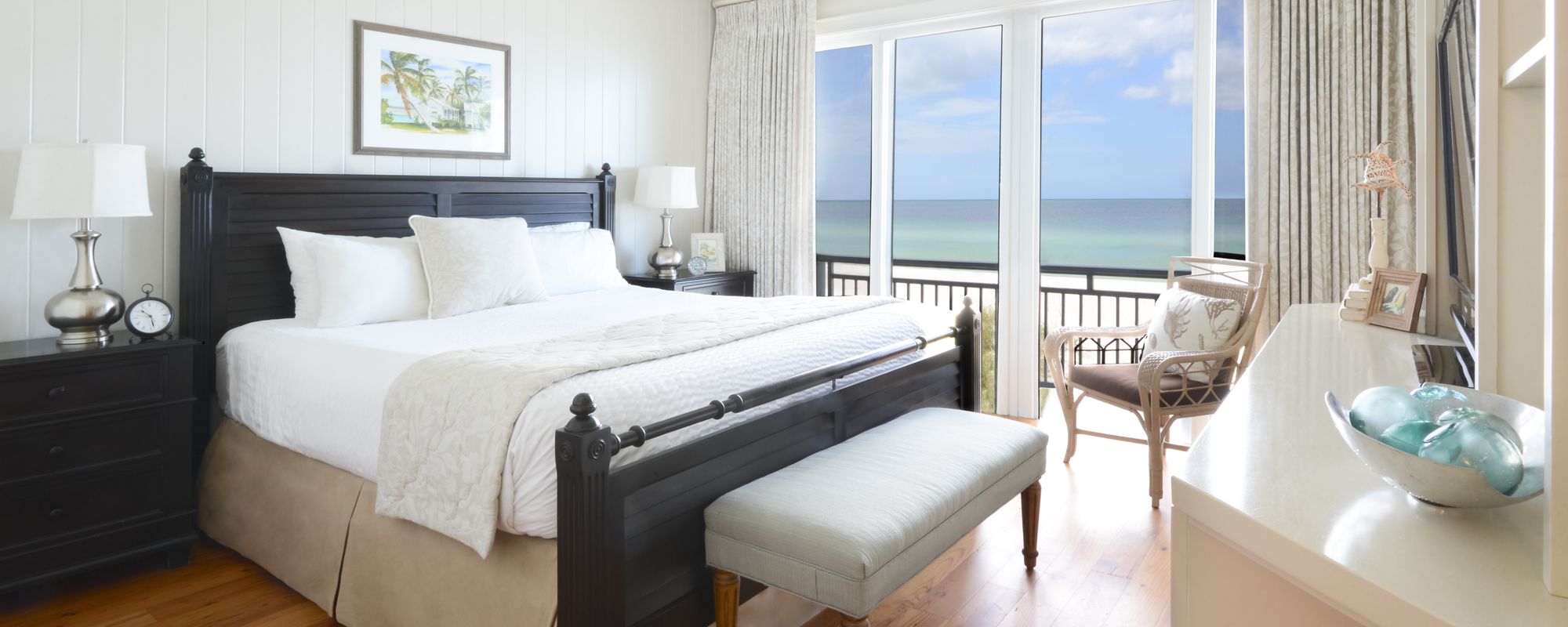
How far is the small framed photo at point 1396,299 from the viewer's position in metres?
2.24

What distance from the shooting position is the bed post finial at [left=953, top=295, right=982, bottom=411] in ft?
11.4

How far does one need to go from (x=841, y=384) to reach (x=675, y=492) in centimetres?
83

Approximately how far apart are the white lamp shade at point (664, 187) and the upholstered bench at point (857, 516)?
2558mm

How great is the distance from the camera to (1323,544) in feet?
2.51

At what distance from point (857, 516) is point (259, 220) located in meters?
2.72

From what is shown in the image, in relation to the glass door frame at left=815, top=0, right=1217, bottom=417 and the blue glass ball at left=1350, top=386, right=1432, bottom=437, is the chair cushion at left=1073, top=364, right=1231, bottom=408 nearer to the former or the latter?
the glass door frame at left=815, top=0, right=1217, bottom=417

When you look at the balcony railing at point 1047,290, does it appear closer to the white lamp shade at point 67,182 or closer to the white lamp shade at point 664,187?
the white lamp shade at point 664,187

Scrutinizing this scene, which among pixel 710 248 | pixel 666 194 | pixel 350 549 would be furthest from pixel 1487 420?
pixel 710 248

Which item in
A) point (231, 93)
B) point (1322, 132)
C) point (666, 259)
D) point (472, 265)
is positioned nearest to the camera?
point (231, 93)

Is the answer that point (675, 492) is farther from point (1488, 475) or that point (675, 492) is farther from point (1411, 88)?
point (1411, 88)

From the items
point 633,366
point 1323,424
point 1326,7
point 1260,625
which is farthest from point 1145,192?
point 1260,625

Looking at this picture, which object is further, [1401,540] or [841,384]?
[841,384]

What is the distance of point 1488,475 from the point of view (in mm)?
759

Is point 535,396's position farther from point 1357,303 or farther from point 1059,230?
point 1059,230
